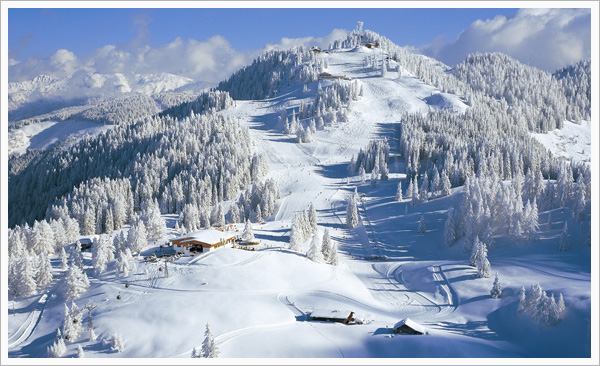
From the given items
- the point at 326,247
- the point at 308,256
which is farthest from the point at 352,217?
the point at 308,256

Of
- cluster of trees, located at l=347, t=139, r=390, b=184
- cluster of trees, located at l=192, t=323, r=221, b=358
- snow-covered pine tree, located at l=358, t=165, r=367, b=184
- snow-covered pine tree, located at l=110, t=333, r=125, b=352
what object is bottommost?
snow-covered pine tree, located at l=110, t=333, r=125, b=352

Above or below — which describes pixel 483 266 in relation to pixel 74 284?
above

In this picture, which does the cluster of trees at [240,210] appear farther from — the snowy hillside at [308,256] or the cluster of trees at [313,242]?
the cluster of trees at [313,242]

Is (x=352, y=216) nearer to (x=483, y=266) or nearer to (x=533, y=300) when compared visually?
(x=483, y=266)

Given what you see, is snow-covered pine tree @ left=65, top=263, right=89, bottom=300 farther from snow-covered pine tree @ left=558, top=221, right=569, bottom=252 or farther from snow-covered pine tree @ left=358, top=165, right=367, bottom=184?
snow-covered pine tree @ left=358, top=165, right=367, bottom=184

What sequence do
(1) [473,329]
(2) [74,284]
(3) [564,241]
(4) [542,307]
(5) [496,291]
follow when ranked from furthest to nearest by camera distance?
(3) [564,241], (5) [496,291], (2) [74,284], (1) [473,329], (4) [542,307]

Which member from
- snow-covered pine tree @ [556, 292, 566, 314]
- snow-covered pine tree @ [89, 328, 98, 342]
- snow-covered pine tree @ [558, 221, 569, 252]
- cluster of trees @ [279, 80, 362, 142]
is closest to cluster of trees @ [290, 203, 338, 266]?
snow-covered pine tree @ [558, 221, 569, 252]

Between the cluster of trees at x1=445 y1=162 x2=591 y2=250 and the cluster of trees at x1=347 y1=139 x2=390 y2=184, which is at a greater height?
the cluster of trees at x1=347 y1=139 x2=390 y2=184
